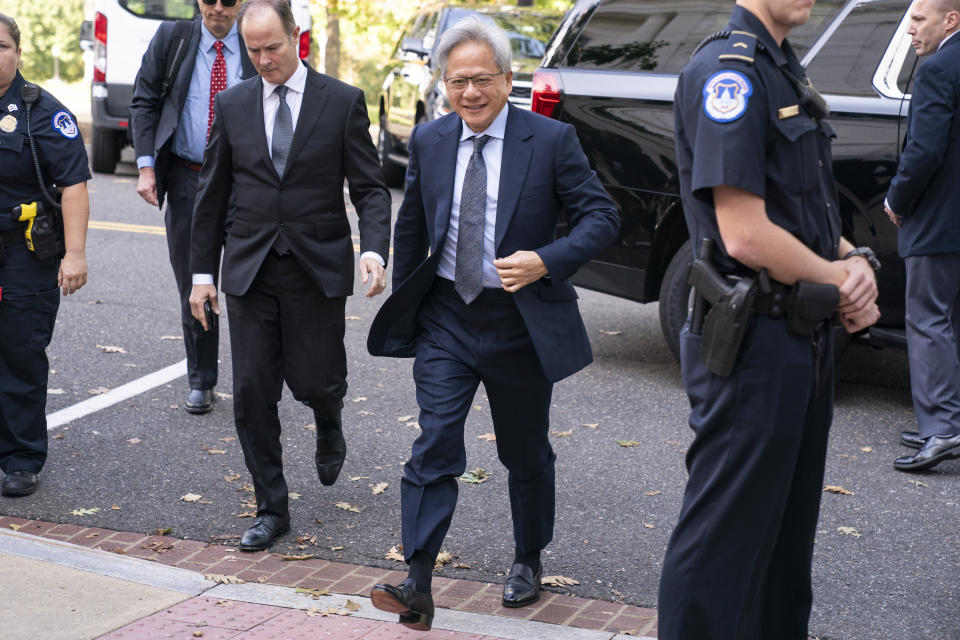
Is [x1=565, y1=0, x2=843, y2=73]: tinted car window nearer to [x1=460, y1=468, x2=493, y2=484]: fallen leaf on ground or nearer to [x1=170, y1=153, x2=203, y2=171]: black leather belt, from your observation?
[x1=170, y1=153, x2=203, y2=171]: black leather belt

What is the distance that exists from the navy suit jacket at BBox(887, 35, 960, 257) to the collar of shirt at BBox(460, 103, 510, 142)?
Answer: 85.0 inches

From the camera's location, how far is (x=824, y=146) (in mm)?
3031

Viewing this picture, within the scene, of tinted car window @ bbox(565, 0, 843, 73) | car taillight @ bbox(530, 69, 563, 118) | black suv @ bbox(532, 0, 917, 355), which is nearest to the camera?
black suv @ bbox(532, 0, 917, 355)

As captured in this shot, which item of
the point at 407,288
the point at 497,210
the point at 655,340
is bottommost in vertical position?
the point at 655,340

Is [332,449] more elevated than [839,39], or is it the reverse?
[839,39]

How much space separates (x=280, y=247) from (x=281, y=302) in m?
0.22

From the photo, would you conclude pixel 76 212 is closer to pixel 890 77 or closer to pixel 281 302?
pixel 281 302

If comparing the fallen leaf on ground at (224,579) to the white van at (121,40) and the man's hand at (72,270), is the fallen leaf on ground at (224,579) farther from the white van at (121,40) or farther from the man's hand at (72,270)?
the white van at (121,40)

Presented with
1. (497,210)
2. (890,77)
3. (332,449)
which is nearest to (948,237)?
(890,77)

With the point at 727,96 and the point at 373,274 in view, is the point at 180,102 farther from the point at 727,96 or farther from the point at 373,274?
the point at 727,96

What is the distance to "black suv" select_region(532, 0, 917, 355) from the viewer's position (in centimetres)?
603

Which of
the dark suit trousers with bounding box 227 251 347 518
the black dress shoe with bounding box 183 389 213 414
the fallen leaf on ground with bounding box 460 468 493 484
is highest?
the dark suit trousers with bounding box 227 251 347 518

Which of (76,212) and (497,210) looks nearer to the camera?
(497,210)

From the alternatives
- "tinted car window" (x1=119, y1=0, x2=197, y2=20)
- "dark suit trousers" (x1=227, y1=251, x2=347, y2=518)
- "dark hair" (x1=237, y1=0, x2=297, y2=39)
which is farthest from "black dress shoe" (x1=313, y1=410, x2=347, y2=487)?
"tinted car window" (x1=119, y1=0, x2=197, y2=20)
